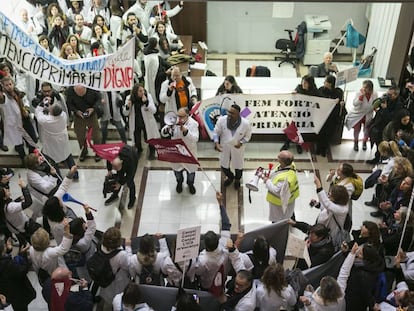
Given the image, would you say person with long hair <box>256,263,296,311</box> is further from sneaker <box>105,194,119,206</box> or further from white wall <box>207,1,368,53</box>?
white wall <box>207,1,368,53</box>

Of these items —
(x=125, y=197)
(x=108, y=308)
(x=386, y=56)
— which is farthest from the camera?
(x=386, y=56)

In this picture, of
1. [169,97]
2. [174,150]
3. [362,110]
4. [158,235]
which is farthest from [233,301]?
[362,110]

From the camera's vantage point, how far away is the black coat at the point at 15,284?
→ 19.5 feet

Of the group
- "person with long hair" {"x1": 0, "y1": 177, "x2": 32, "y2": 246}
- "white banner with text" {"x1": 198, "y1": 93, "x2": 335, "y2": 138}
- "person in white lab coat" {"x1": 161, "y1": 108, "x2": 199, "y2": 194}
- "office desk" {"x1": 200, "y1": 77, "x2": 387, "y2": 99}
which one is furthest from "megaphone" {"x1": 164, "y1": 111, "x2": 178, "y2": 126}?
"person with long hair" {"x1": 0, "y1": 177, "x2": 32, "y2": 246}

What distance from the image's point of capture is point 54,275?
5652mm

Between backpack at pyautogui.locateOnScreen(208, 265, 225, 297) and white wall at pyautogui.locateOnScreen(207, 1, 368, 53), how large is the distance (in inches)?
371

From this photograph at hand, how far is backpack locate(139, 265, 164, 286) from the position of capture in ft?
19.6

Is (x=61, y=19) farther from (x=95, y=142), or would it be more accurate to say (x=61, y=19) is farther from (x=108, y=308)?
(x=108, y=308)

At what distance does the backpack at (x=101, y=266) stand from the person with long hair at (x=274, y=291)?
1.55 meters

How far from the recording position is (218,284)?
601 cm

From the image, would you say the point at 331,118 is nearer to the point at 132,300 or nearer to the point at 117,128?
the point at 117,128

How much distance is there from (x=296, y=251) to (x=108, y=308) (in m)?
2.36

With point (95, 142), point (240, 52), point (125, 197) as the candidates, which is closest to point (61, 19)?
point (95, 142)

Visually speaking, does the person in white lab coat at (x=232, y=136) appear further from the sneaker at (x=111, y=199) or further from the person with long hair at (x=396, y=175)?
the person with long hair at (x=396, y=175)
